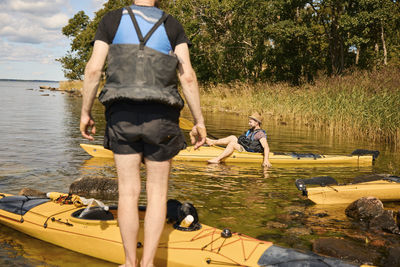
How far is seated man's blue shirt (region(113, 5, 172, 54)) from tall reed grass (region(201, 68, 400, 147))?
30.8ft

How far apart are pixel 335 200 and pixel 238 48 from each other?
23570mm

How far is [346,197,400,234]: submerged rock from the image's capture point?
4356mm

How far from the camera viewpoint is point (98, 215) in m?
3.58

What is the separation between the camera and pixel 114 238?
3.32m

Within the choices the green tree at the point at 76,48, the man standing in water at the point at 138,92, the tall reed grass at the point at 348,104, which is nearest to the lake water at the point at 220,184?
the tall reed grass at the point at 348,104

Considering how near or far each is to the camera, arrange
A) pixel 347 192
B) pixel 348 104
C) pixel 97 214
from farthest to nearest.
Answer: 1. pixel 348 104
2. pixel 347 192
3. pixel 97 214


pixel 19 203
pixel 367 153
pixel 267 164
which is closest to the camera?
pixel 19 203

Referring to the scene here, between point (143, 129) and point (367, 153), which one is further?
point (367, 153)

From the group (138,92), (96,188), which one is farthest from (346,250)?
(96,188)

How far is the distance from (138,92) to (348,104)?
36.8 ft

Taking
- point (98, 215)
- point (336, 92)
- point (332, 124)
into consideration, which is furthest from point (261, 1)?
point (98, 215)

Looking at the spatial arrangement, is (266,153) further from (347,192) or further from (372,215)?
(372,215)

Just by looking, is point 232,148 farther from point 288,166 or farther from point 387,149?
point 387,149

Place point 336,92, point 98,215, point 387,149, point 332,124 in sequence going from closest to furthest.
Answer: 1. point 98,215
2. point 387,149
3. point 332,124
4. point 336,92
